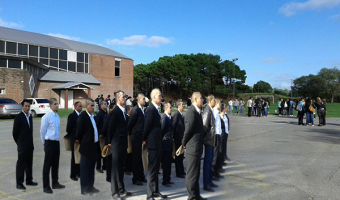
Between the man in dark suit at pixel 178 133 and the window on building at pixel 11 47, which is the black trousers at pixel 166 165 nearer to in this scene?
the man in dark suit at pixel 178 133

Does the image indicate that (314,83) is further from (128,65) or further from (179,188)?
(179,188)

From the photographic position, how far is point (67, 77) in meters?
39.3

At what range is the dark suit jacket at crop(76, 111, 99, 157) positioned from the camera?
524cm

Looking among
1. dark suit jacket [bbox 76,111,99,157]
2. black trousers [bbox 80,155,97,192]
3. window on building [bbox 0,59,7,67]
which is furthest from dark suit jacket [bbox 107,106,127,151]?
window on building [bbox 0,59,7,67]

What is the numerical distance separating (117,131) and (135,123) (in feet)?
2.67

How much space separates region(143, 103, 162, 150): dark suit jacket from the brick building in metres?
25.6

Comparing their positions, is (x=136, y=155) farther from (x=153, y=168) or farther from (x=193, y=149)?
(x=193, y=149)

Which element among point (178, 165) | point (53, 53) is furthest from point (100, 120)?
point (53, 53)

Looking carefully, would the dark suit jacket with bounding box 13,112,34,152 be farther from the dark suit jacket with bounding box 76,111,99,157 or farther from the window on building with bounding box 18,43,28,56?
the window on building with bounding box 18,43,28,56

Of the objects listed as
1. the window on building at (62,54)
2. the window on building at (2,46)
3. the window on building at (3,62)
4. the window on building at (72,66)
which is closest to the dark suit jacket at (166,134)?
the window on building at (3,62)

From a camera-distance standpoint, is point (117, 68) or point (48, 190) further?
point (117, 68)

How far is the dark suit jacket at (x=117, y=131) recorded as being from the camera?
5.13 m

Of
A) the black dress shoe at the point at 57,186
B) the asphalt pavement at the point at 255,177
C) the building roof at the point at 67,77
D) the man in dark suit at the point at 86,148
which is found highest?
the building roof at the point at 67,77

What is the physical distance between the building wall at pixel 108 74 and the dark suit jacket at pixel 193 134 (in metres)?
39.8
